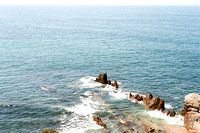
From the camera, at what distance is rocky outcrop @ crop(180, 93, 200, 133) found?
53812 millimetres

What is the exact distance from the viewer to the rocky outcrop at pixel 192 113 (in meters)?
53.8

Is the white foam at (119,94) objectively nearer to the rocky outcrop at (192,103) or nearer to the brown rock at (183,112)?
the brown rock at (183,112)

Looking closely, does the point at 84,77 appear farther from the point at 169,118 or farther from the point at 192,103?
the point at 192,103

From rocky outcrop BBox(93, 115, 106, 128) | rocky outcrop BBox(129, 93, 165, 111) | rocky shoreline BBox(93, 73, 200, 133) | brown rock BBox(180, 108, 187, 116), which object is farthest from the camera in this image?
rocky outcrop BBox(129, 93, 165, 111)

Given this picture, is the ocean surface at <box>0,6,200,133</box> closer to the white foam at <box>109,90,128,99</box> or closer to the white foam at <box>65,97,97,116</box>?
the white foam at <box>109,90,128,99</box>

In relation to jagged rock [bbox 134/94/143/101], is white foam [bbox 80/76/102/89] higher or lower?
higher

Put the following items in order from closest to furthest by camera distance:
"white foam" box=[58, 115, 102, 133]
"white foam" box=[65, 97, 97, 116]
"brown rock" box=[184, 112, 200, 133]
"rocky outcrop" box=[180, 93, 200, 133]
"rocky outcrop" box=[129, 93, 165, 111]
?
"brown rock" box=[184, 112, 200, 133]
"rocky outcrop" box=[180, 93, 200, 133]
"white foam" box=[58, 115, 102, 133]
"white foam" box=[65, 97, 97, 116]
"rocky outcrop" box=[129, 93, 165, 111]

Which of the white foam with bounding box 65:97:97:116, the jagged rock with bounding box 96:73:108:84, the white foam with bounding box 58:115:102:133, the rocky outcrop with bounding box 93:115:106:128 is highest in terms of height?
the jagged rock with bounding box 96:73:108:84

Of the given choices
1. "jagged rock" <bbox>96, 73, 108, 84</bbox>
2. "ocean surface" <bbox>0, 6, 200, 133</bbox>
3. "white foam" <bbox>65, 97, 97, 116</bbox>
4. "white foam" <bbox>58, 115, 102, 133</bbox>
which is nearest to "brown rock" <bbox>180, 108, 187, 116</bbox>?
"ocean surface" <bbox>0, 6, 200, 133</bbox>

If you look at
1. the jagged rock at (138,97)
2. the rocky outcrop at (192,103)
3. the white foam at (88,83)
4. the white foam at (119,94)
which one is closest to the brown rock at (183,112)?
the rocky outcrop at (192,103)

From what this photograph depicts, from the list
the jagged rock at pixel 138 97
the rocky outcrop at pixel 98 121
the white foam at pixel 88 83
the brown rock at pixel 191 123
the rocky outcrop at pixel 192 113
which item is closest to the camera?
the brown rock at pixel 191 123

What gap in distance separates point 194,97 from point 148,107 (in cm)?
1368

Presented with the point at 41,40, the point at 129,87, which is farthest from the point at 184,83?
the point at 41,40

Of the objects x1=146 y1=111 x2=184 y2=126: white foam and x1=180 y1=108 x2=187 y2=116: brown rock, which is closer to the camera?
x1=146 y1=111 x2=184 y2=126: white foam
